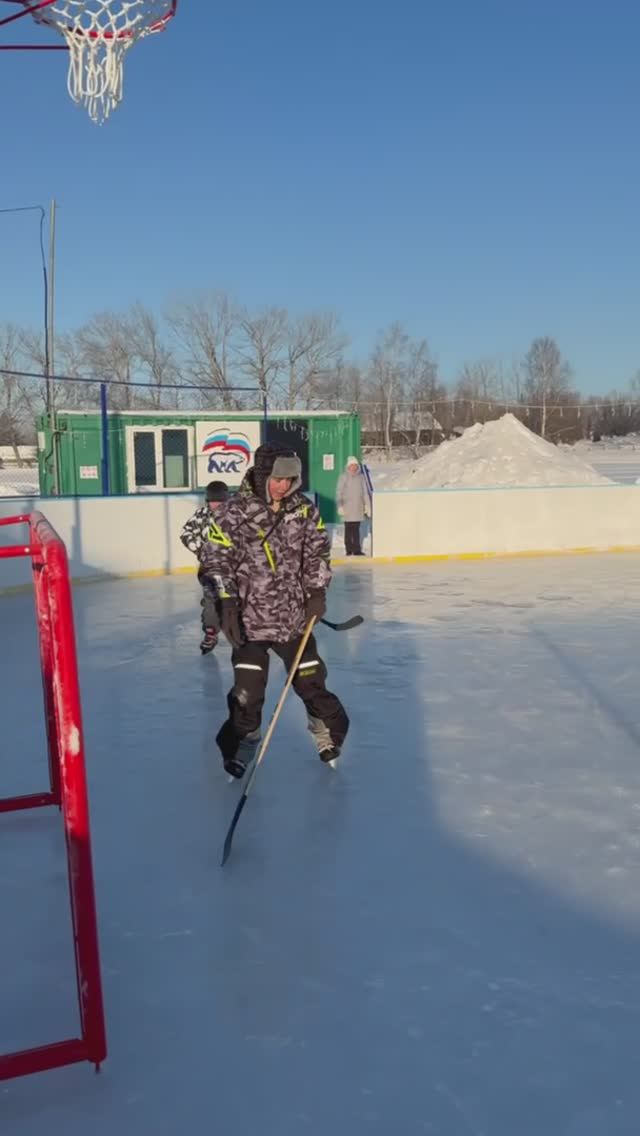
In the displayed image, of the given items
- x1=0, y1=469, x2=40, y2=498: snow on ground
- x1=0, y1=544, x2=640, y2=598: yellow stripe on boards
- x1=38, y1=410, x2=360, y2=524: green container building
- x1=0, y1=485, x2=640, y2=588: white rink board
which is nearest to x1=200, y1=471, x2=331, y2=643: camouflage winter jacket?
x1=0, y1=485, x2=640, y2=588: white rink board

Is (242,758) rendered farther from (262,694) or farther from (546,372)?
(546,372)

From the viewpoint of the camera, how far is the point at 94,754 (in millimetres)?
4395

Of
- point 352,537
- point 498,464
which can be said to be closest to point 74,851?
point 352,537

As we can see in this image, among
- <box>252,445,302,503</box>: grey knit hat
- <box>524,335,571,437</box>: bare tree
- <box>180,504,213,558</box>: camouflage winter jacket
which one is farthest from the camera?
<box>524,335,571,437</box>: bare tree

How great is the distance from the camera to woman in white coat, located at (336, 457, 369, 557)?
12080mm

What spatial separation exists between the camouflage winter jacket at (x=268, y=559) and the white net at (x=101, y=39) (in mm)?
4402

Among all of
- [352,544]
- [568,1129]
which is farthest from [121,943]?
[352,544]

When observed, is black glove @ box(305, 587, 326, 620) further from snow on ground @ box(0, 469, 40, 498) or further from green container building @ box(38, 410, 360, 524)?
snow on ground @ box(0, 469, 40, 498)

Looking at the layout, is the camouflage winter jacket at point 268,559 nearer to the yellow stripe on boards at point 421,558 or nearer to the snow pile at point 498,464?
the yellow stripe on boards at point 421,558

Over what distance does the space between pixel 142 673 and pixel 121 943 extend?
3505 millimetres

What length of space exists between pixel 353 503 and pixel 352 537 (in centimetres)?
A: 45

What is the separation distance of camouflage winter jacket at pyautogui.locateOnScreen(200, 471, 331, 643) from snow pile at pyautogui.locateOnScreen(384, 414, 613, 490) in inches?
670

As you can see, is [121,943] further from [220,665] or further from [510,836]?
[220,665]

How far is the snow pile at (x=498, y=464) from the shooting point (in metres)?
20.6
